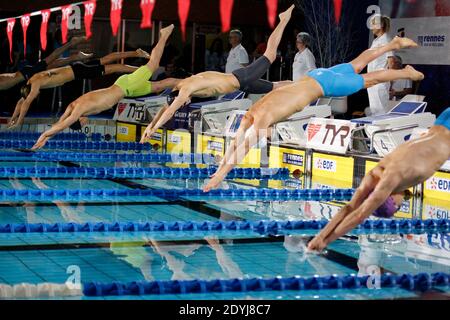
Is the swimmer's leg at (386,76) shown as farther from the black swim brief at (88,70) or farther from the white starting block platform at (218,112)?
the white starting block platform at (218,112)

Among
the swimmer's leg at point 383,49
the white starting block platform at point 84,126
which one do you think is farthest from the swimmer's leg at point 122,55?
the swimmer's leg at point 383,49

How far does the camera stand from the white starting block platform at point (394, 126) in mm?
9508

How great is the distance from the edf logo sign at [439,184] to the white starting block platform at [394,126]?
67cm

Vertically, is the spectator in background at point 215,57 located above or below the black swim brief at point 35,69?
above

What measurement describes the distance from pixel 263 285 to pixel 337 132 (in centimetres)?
530

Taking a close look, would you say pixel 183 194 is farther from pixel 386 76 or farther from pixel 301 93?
pixel 386 76

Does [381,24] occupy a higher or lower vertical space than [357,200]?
higher

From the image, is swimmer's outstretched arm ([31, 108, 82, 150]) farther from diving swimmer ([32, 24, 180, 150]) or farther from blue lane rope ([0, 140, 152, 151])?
blue lane rope ([0, 140, 152, 151])

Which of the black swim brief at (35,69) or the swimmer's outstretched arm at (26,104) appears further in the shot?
the black swim brief at (35,69)

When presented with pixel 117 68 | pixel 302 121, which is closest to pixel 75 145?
pixel 117 68

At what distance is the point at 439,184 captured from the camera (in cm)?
886

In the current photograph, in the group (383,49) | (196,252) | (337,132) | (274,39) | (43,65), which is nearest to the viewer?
(196,252)

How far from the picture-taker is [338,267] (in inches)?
233
